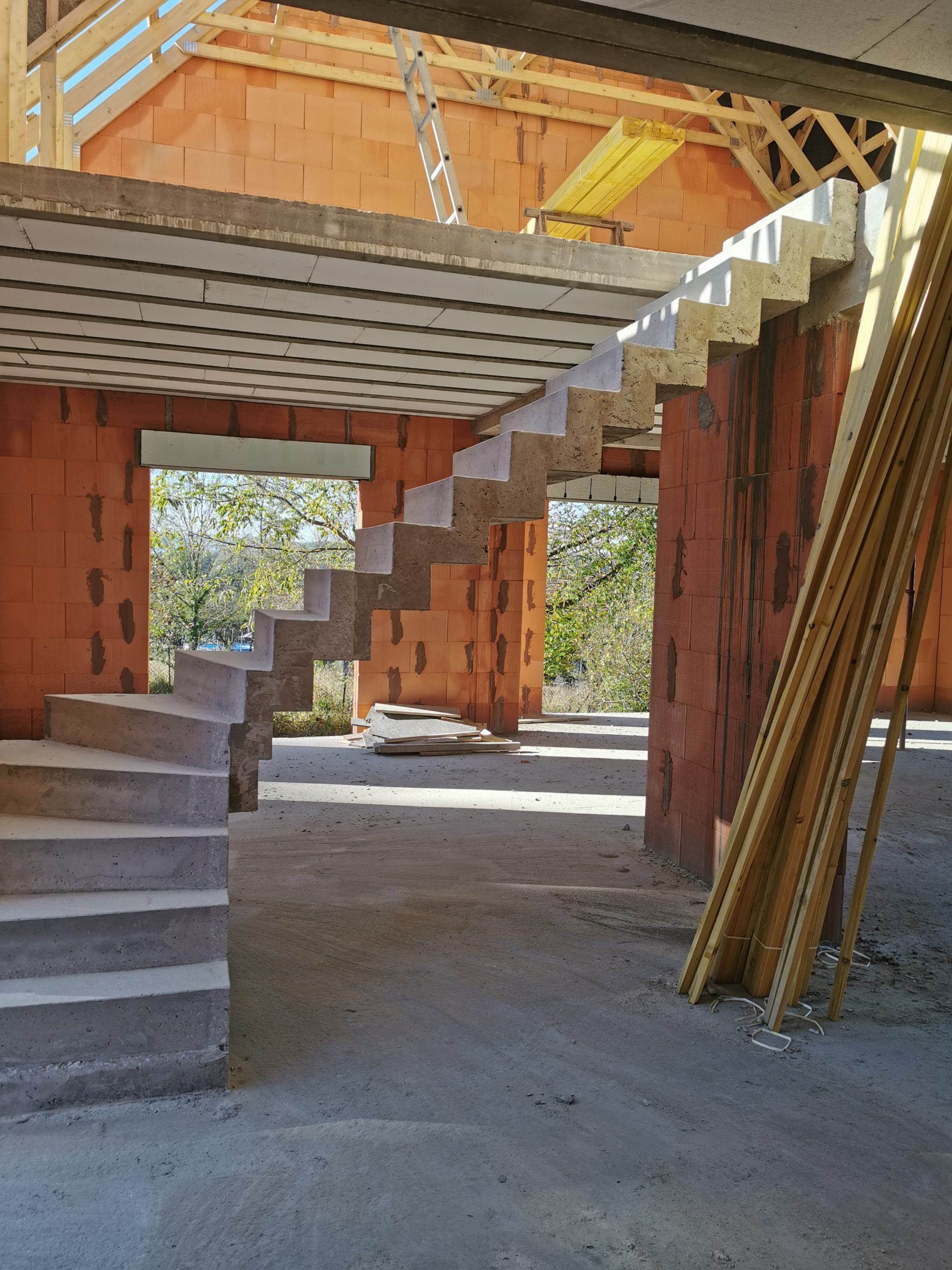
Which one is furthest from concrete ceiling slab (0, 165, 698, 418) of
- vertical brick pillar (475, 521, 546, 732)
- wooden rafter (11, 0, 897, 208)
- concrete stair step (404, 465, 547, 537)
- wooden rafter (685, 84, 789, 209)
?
wooden rafter (685, 84, 789, 209)

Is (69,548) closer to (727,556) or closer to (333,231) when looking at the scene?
(333,231)

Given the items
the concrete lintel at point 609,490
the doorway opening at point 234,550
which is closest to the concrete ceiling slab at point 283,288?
the concrete lintel at point 609,490

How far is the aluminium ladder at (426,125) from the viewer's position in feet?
22.5

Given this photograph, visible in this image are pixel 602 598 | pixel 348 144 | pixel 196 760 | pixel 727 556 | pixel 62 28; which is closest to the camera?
pixel 196 760

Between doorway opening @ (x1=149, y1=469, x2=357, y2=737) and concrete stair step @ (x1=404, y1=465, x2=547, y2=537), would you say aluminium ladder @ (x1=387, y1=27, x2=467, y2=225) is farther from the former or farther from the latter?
doorway opening @ (x1=149, y1=469, x2=357, y2=737)

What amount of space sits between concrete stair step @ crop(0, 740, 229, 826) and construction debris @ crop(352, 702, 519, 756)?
21.1 ft

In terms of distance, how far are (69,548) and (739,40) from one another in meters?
9.28

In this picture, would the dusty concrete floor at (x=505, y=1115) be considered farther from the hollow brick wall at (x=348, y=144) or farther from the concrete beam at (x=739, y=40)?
the hollow brick wall at (x=348, y=144)

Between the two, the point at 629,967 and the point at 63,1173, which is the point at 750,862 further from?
the point at 63,1173

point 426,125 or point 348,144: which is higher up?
point 348,144

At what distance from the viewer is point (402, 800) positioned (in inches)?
338

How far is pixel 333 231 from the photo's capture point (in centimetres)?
551

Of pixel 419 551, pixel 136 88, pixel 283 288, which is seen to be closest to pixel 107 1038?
pixel 419 551

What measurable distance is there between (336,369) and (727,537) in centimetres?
427
